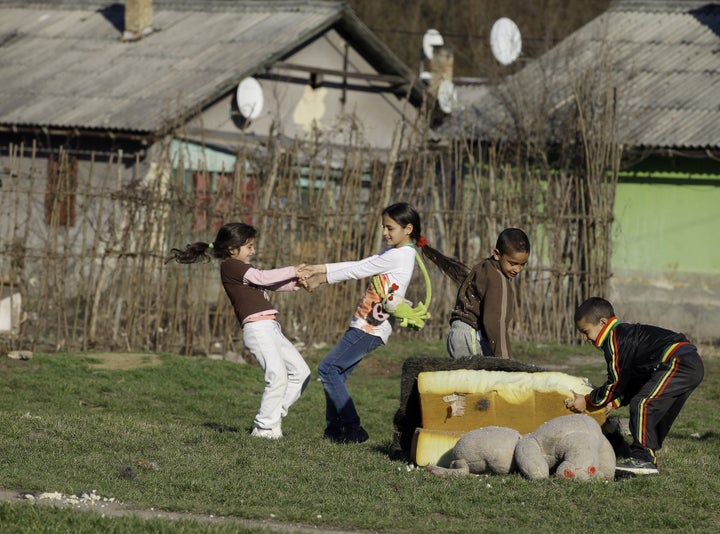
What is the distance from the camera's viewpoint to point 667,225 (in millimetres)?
20328

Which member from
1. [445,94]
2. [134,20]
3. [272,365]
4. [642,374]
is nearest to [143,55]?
[134,20]

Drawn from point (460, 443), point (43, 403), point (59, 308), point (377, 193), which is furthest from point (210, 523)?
point (377, 193)

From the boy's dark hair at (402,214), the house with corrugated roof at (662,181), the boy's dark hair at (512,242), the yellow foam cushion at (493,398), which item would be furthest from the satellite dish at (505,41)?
the yellow foam cushion at (493,398)

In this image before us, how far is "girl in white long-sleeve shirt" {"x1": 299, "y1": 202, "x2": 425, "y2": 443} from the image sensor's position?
909cm

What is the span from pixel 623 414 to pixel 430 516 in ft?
18.0

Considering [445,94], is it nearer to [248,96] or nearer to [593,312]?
[248,96]

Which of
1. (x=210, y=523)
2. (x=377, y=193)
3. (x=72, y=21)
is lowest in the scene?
(x=210, y=523)

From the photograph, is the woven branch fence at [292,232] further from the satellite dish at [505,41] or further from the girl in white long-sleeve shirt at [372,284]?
the satellite dish at [505,41]

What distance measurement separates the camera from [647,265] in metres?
20.4

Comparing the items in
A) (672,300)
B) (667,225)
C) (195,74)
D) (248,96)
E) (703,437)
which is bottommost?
(703,437)

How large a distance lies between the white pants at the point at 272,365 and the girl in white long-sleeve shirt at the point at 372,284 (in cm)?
32

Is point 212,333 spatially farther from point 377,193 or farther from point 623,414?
point 623,414

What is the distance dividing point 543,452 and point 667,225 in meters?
13.3

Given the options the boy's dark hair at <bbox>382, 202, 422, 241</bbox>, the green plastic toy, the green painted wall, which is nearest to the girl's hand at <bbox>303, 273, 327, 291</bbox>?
the green plastic toy
